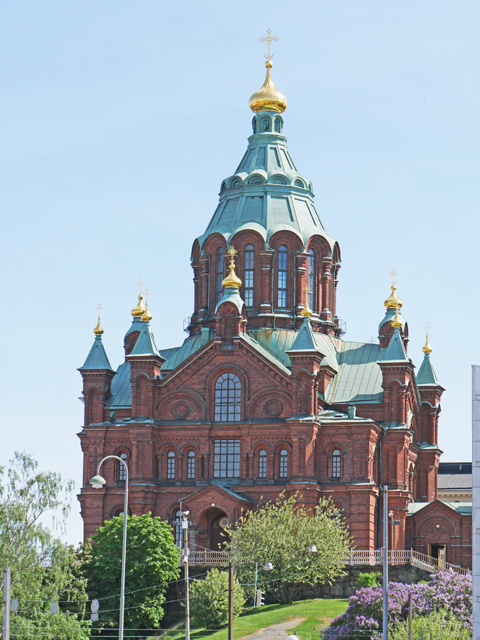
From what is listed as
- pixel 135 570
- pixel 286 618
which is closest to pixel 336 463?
pixel 286 618

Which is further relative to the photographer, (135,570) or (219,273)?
(219,273)

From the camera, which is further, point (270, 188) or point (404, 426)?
point (270, 188)

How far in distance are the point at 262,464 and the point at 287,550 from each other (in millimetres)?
9084

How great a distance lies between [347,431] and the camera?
3679 inches

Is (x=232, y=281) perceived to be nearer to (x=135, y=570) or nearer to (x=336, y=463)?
(x=336, y=463)

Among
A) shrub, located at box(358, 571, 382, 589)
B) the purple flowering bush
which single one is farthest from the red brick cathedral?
the purple flowering bush

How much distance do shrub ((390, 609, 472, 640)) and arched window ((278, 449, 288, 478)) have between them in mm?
23517

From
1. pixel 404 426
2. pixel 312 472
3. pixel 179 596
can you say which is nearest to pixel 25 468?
pixel 179 596

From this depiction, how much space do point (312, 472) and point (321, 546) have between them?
6992 mm

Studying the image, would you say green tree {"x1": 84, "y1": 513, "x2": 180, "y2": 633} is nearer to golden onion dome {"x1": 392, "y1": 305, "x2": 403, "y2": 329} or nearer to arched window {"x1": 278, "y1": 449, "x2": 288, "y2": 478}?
arched window {"x1": 278, "y1": 449, "x2": 288, "y2": 478}

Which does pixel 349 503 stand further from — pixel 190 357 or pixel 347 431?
pixel 190 357

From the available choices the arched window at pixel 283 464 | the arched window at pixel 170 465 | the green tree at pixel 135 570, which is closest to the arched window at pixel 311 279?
the arched window at pixel 283 464

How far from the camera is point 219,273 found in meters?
103

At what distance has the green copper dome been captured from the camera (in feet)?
336
